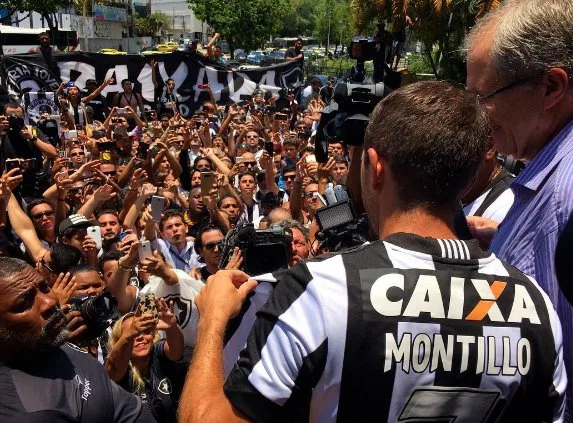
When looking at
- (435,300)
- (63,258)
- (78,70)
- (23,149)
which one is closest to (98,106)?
(78,70)

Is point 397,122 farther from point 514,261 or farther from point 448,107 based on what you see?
point 514,261

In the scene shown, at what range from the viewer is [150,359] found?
3.89 metres

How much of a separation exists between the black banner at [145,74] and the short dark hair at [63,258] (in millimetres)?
8348

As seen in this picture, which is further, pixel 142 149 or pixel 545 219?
pixel 142 149

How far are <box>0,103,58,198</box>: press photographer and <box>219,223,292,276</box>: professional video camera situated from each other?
555cm

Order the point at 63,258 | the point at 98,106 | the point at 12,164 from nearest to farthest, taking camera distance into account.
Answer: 1. the point at 63,258
2. the point at 12,164
3. the point at 98,106

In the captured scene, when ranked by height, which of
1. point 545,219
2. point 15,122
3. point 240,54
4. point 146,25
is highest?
point 545,219

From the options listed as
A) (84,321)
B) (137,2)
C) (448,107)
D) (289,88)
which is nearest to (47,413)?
(84,321)

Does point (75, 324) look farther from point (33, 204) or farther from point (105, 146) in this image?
point (105, 146)

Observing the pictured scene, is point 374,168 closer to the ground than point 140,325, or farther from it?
farther from it

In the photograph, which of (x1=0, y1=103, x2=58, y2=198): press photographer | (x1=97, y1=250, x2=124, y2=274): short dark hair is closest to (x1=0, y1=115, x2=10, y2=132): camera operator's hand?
(x1=0, y1=103, x2=58, y2=198): press photographer

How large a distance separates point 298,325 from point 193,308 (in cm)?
261

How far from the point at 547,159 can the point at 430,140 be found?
1.36 ft

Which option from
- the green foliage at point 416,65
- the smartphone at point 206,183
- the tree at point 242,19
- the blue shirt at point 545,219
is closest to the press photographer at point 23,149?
the smartphone at point 206,183
